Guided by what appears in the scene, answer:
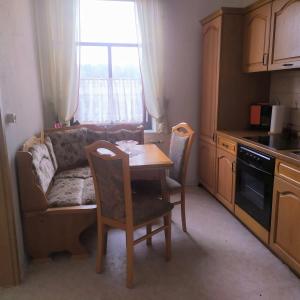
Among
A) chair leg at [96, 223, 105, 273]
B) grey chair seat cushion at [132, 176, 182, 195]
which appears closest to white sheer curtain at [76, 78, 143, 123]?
grey chair seat cushion at [132, 176, 182, 195]

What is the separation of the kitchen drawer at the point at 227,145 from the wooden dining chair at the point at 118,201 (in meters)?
1.06

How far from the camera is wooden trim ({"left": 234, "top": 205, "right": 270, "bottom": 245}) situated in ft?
7.72

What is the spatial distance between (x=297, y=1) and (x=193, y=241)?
7.04 ft

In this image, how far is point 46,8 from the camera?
3.19m

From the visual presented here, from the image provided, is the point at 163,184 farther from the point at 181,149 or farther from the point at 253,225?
the point at 253,225

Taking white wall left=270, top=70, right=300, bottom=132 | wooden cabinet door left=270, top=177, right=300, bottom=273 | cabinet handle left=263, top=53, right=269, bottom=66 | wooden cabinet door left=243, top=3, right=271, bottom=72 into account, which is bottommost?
wooden cabinet door left=270, top=177, right=300, bottom=273

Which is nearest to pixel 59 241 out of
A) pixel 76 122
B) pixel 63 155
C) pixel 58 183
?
pixel 58 183

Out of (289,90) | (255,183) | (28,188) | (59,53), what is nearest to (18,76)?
(28,188)

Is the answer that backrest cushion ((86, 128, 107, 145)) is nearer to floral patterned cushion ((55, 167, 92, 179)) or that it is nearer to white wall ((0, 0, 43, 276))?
floral patterned cushion ((55, 167, 92, 179))

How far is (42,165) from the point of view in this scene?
237 cm

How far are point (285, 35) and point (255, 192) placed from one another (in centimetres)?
136

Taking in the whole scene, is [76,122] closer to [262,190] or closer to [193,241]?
[193,241]

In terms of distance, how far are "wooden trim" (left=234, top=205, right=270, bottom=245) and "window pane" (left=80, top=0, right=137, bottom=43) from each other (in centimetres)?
234

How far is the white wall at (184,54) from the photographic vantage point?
3.54 metres
